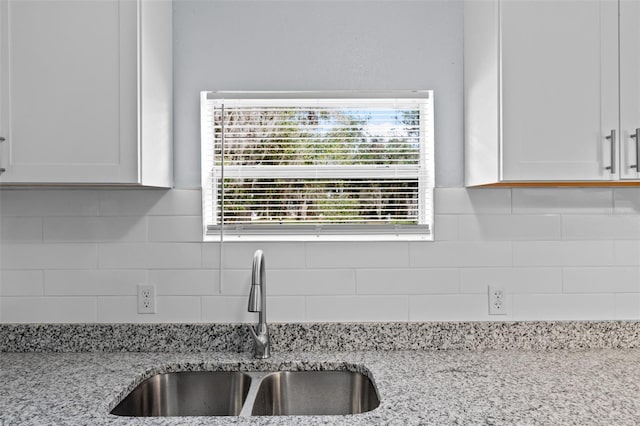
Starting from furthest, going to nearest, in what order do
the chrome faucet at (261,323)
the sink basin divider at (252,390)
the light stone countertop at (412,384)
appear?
the chrome faucet at (261,323) → the sink basin divider at (252,390) → the light stone countertop at (412,384)

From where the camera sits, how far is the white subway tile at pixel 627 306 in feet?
5.89

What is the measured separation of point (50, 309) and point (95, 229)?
329mm

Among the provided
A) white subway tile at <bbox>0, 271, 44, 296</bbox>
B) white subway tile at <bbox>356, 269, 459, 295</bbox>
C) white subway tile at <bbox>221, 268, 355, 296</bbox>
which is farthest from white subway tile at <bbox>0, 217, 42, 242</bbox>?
white subway tile at <bbox>356, 269, 459, 295</bbox>

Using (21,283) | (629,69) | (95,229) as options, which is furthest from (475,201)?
(21,283)

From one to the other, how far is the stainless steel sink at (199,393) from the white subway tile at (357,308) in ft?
1.13

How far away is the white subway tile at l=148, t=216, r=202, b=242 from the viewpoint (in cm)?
180

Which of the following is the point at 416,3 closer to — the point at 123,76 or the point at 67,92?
the point at 123,76

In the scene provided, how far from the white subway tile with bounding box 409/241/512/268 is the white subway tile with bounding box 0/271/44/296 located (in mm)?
1350

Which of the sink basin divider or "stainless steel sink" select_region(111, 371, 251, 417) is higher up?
the sink basin divider

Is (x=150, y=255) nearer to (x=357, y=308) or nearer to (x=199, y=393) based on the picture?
(x=199, y=393)

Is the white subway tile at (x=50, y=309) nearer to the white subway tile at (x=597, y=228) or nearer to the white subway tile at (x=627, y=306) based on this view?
the white subway tile at (x=597, y=228)

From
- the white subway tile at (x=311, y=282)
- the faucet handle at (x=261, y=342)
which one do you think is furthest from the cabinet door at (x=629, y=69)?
the faucet handle at (x=261, y=342)

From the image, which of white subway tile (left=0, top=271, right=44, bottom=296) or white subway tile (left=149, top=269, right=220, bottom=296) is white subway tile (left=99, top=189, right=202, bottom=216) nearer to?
white subway tile (left=149, top=269, right=220, bottom=296)

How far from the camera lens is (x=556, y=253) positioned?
1799mm
